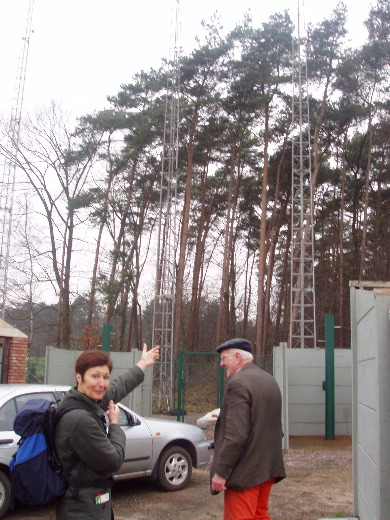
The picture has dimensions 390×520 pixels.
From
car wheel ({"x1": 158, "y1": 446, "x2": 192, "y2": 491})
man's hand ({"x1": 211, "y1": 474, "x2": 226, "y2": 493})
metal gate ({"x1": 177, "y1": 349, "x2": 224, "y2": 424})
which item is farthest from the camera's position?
metal gate ({"x1": 177, "y1": 349, "x2": 224, "y2": 424})

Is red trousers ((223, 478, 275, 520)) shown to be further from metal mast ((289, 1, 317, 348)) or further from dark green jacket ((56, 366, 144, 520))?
metal mast ((289, 1, 317, 348))

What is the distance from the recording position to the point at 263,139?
31.4m

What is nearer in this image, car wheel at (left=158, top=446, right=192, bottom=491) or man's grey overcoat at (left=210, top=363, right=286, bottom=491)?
man's grey overcoat at (left=210, top=363, right=286, bottom=491)

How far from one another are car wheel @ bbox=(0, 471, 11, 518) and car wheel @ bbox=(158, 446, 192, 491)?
86.6 inches

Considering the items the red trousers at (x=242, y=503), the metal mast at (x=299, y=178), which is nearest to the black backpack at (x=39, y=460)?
the red trousers at (x=242, y=503)

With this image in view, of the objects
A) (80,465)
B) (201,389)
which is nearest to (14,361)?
(201,389)

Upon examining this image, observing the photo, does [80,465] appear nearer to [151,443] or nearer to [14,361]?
[151,443]

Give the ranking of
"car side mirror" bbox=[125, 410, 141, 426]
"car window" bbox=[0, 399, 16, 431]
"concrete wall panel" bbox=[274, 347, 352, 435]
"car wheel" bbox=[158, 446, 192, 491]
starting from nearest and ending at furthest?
1. "car window" bbox=[0, 399, 16, 431]
2. "car side mirror" bbox=[125, 410, 141, 426]
3. "car wheel" bbox=[158, 446, 192, 491]
4. "concrete wall panel" bbox=[274, 347, 352, 435]

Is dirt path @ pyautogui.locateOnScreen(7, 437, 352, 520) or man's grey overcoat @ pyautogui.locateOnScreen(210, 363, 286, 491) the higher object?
man's grey overcoat @ pyautogui.locateOnScreen(210, 363, 286, 491)

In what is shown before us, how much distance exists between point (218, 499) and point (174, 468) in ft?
2.37

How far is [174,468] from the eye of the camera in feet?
26.6

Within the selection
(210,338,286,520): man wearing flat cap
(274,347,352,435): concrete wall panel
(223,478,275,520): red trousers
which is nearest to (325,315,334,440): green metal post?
(274,347,352,435): concrete wall panel

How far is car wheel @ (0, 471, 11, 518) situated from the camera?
6.32m

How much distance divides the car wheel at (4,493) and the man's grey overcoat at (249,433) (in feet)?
11.1
